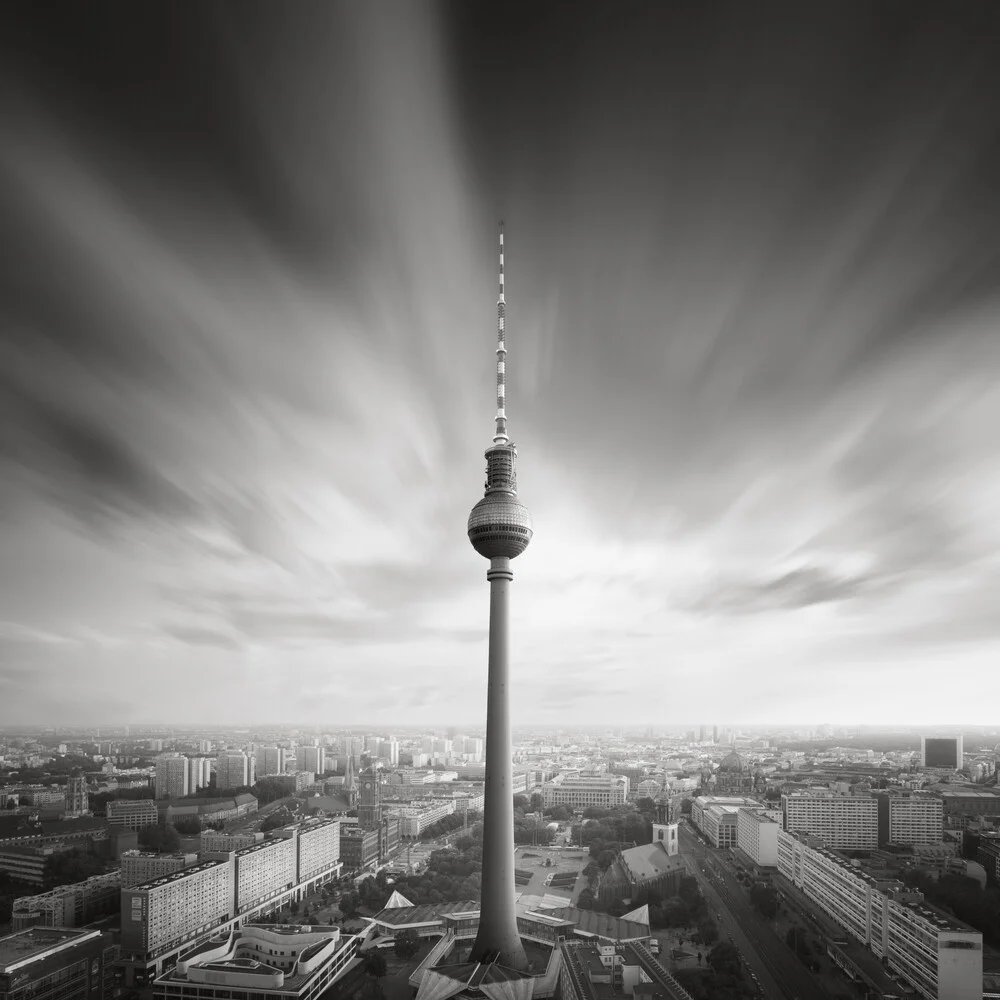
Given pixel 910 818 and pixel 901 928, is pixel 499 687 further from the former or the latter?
pixel 910 818

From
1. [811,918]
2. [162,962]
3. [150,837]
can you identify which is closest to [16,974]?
[162,962]

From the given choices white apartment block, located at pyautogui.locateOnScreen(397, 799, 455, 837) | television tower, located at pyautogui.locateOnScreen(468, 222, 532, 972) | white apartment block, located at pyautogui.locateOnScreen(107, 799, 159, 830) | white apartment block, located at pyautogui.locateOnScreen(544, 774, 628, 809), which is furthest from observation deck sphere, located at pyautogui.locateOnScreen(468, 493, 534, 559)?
white apartment block, located at pyautogui.locateOnScreen(544, 774, 628, 809)

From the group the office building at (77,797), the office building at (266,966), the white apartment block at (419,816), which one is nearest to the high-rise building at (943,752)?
the white apartment block at (419,816)

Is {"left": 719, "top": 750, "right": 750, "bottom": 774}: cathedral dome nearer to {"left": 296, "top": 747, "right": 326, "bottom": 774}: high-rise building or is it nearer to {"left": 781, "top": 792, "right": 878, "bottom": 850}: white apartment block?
{"left": 781, "top": 792, "right": 878, "bottom": 850}: white apartment block

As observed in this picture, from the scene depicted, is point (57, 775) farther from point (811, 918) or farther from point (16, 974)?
point (811, 918)

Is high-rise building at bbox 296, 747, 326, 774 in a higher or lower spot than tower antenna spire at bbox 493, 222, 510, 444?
lower

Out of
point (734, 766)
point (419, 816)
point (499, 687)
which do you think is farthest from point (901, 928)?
point (734, 766)
